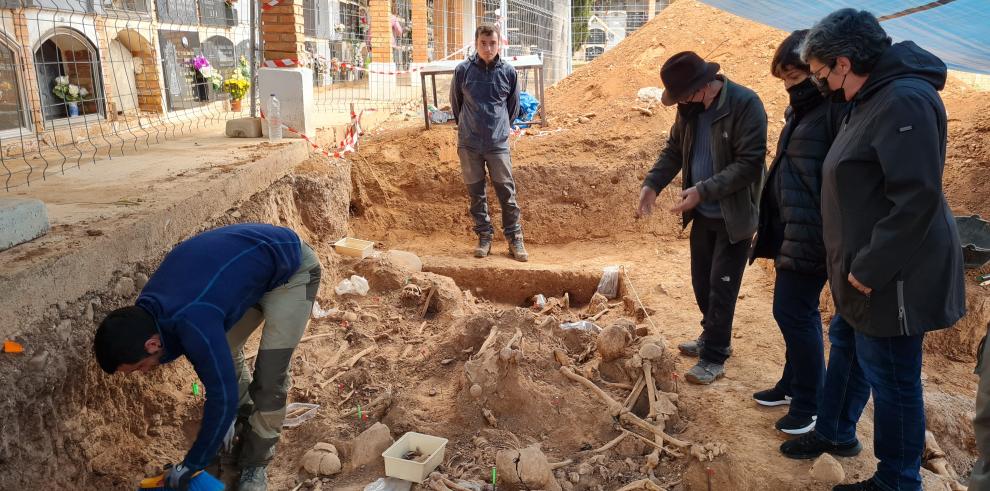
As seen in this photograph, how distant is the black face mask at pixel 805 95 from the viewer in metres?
3.10

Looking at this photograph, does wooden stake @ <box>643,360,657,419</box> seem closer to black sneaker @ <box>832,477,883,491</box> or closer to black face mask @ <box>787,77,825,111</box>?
black sneaker @ <box>832,477,883,491</box>

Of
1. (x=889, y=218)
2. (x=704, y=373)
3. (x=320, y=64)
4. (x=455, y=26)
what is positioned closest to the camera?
(x=889, y=218)

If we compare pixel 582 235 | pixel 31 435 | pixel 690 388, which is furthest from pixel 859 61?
pixel 582 235

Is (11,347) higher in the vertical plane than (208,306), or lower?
lower

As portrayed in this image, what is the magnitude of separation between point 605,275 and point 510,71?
7.12 ft

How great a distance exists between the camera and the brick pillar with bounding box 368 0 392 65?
14.7 m

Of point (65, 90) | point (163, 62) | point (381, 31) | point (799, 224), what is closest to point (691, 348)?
point (799, 224)

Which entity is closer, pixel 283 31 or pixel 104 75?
pixel 283 31

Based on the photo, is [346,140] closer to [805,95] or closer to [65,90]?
→ [65,90]

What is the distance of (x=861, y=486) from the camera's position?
9.30ft

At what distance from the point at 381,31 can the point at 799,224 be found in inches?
529

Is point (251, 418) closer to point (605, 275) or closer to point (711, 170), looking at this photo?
point (711, 170)

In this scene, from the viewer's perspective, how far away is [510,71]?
6312mm

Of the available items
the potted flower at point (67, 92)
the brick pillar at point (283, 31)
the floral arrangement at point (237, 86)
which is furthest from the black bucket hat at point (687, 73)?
the potted flower at point (67, 92)
